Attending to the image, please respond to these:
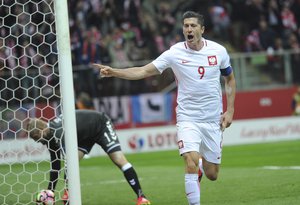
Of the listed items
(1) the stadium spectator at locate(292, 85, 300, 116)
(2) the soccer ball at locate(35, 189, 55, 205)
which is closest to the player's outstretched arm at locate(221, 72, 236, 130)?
(2) the soccer ball at locate(35, 189, 55, 205)

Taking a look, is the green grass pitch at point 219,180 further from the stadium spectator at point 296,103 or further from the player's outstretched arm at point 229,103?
the stadium spectator at point 296,103

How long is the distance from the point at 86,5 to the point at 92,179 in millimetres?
11264

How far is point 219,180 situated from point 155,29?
1304 centimetres

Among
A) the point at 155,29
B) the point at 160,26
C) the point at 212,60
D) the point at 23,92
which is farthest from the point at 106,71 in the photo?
the point at 160,26

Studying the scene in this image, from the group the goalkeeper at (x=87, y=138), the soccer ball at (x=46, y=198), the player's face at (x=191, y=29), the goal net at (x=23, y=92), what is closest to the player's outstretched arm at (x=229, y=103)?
the player's face at (x=191, y=29)

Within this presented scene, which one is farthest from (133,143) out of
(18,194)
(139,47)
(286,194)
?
(286,194)

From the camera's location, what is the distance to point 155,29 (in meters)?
25.0

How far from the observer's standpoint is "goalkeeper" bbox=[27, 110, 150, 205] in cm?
1011

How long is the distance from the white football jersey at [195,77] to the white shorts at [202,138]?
0.08m

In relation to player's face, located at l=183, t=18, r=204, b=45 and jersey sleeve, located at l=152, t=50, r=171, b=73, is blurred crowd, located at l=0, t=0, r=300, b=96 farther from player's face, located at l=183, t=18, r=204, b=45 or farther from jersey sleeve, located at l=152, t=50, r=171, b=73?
player's face, located at l=183, t=18, r=204, b=45

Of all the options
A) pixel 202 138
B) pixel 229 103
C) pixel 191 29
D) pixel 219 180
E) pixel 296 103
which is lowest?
pixel 296 103

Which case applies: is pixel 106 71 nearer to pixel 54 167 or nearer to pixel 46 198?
pixel 46 198

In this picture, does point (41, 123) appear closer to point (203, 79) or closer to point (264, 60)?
point (203, 79)

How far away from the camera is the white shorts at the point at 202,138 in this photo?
8586 millimetres
